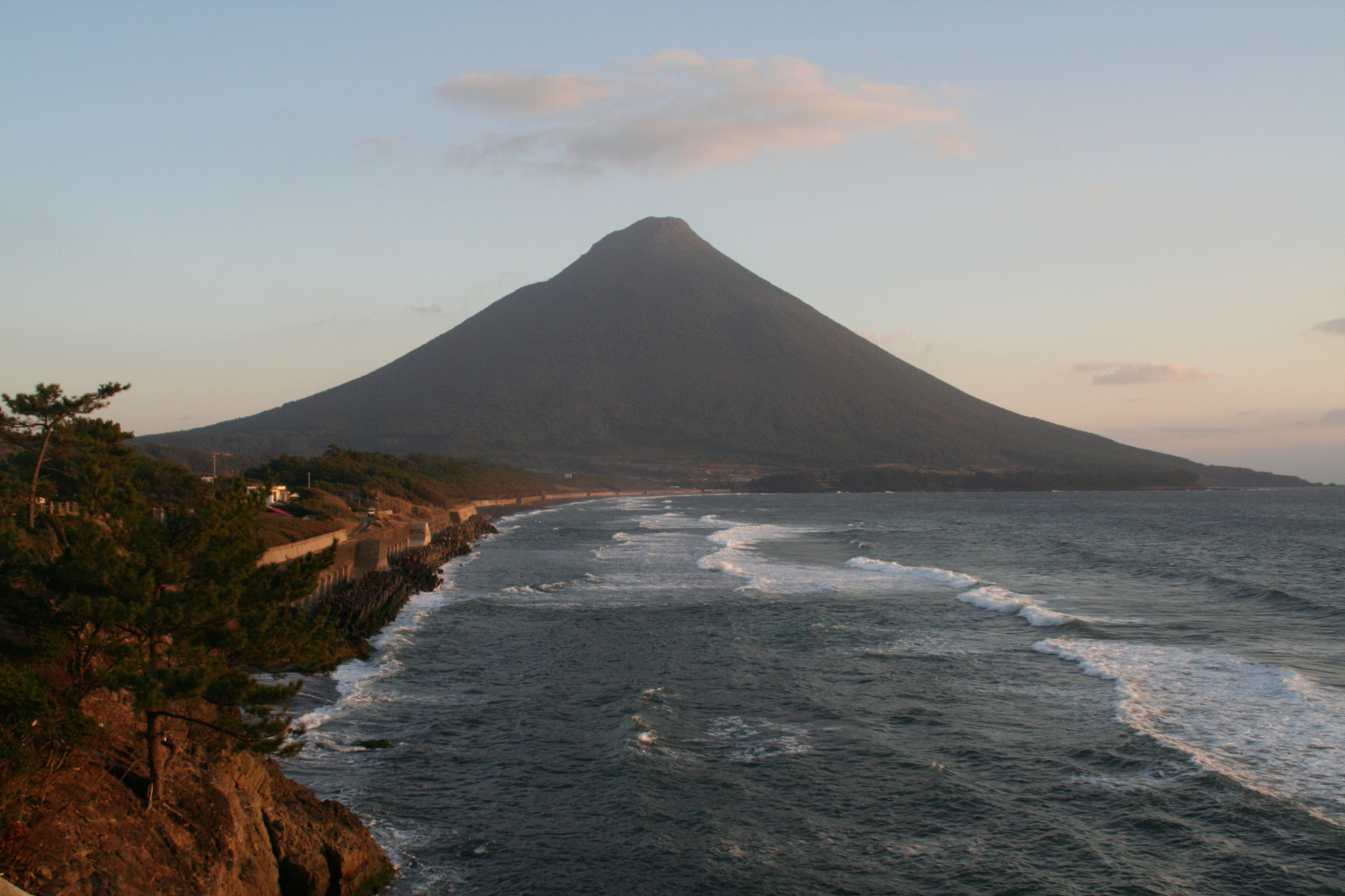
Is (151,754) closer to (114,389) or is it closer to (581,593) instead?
(114,389)

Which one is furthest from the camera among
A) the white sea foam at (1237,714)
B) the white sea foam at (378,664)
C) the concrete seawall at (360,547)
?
the concrete seawall at (360,547)

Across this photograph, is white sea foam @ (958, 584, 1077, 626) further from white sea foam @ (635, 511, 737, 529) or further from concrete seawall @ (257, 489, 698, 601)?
white sea foam @ (635, 511, 737, 529)

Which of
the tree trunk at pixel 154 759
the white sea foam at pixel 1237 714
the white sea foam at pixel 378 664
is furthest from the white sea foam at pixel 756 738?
the tree trunk at pixel 154 759

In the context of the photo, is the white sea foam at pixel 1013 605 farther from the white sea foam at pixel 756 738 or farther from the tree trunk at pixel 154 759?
the tree trunk at pixel 154 759

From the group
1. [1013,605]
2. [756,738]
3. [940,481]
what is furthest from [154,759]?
[940,481]

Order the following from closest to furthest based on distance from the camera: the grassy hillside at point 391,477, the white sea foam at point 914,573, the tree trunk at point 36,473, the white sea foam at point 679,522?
1. the tree trunk at point 36,473
2. the white sea foam at point 914,573
3. the grassy hillside at point 391,477
4. the white sea foam at point 679,522

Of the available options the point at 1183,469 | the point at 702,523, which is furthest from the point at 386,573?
the point at 1183,469
